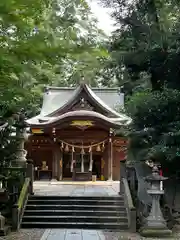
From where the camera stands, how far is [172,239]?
8531 millimetres

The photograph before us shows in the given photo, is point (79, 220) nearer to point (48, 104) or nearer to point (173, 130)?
point (173, 130)

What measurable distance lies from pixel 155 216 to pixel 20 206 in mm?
3628

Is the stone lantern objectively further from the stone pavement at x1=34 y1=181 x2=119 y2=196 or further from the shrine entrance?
the shrine entrance

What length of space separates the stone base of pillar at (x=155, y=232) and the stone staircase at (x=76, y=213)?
2.75ft

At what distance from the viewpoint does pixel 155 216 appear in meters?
9.13

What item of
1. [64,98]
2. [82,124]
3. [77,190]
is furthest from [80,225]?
[64,98]

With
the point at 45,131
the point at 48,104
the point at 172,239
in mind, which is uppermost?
the point at 48,104

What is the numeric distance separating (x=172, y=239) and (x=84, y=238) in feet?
6.77

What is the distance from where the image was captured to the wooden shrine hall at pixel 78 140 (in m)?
18.4

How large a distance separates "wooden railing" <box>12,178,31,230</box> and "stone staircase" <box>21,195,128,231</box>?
176 millimetres

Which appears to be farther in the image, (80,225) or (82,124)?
(82,124)

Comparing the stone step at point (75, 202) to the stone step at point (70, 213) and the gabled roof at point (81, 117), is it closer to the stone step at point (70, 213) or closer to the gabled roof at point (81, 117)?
the stone step at point (70, 213)

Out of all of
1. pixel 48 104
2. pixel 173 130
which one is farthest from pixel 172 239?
pixel 48 104

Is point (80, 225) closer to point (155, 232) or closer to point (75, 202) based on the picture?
point (75, 202)
